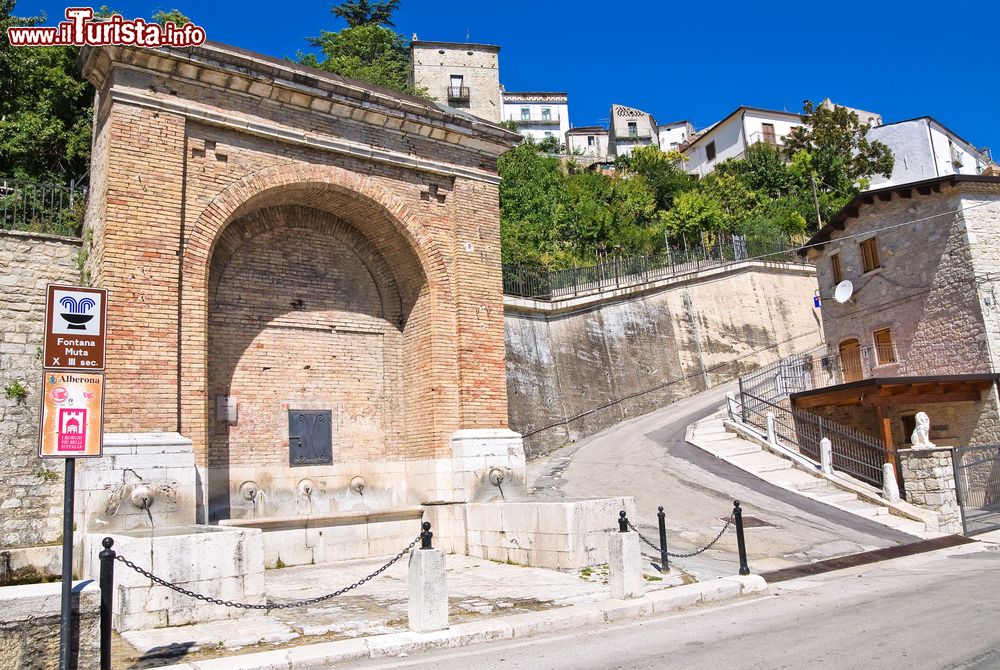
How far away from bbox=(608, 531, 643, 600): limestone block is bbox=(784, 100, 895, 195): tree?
40899mm

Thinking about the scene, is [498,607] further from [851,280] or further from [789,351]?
[789,351]

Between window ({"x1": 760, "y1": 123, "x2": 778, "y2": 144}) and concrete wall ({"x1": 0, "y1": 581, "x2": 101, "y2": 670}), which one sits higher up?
window ({"x1": 760, "y1": 123, "x2": 778, "y2": 144})

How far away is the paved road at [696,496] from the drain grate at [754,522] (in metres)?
0.12

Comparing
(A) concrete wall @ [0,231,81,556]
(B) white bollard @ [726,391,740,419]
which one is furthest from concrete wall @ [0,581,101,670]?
(B) white bollard @ [726,391,740,419]

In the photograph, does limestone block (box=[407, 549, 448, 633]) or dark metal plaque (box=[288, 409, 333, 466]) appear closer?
limestone block (box=[407, 549, 448, 633])

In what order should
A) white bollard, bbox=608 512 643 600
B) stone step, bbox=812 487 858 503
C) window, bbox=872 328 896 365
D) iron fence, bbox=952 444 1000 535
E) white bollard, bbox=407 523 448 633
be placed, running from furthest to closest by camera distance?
window, bbox=872 328 896 365 < stone step, bbox=812 487 858 503 < iron fence, bbox=952 444 1000 535 < white bollard, bbox=608 512 643 600 < white bollard, bbox=407 523 448 633

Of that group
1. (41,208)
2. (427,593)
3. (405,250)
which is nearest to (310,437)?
(405,250)

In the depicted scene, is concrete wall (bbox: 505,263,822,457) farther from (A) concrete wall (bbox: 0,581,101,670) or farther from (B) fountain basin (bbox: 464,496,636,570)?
(A) concrete wall (bbox: 0,581,101,670)

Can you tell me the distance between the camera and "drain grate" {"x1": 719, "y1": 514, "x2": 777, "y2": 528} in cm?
1451

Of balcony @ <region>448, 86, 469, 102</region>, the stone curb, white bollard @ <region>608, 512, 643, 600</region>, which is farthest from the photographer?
balcony @ <region>448, 86, 469, 102</region>

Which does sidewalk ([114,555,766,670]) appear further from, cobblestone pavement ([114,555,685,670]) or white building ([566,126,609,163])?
white building ([566,126,609,163])

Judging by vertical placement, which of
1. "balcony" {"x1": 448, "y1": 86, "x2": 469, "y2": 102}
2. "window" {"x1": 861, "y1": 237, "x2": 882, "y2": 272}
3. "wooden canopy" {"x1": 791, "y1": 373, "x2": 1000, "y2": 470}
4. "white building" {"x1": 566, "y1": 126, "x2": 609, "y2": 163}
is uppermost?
"white building" {"x1": 566, "y1": 126, "x2": 609, "y2": 163}

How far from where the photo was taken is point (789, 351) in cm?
3453

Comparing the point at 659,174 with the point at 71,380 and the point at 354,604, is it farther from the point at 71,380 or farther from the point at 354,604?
the point at 71,380
